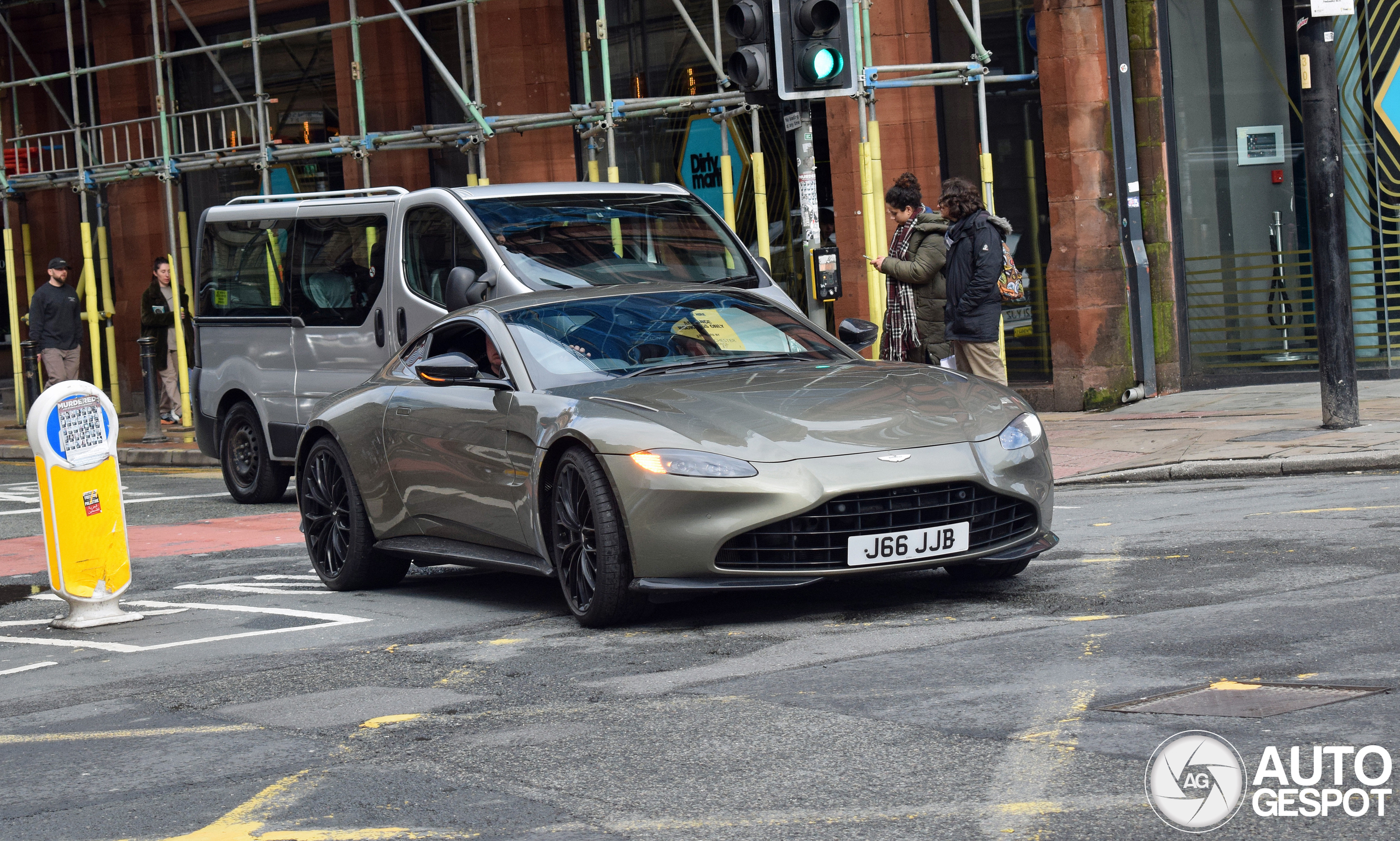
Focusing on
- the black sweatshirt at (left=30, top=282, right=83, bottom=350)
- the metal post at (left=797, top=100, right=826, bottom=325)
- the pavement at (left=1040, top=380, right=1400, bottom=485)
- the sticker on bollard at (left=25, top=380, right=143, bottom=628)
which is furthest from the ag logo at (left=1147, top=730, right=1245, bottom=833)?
the black sweatshirt at (left=30, top=282, right=83, bottom=350)

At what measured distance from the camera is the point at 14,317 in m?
25.5

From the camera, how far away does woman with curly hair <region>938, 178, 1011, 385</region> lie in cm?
1224

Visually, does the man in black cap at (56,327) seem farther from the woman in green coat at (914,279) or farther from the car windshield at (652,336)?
the car windshield at (652,336)

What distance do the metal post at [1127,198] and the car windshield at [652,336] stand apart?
8.58 metres

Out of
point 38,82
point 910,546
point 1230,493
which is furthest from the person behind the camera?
point 38,82

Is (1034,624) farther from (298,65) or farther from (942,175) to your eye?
(298,65)

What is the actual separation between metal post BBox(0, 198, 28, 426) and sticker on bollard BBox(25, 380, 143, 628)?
1626cm

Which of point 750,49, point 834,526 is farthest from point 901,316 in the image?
point 834,526

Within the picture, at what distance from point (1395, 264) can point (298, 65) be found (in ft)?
47.2

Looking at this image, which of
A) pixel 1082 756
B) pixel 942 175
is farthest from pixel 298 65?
→ pixel 1082 756

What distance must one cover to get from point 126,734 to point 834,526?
2589 mm

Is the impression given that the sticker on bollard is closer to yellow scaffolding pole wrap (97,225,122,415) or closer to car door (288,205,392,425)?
car door (288,205,392,425)

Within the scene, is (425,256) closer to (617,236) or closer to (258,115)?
(617,236)

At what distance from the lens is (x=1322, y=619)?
617 cm
